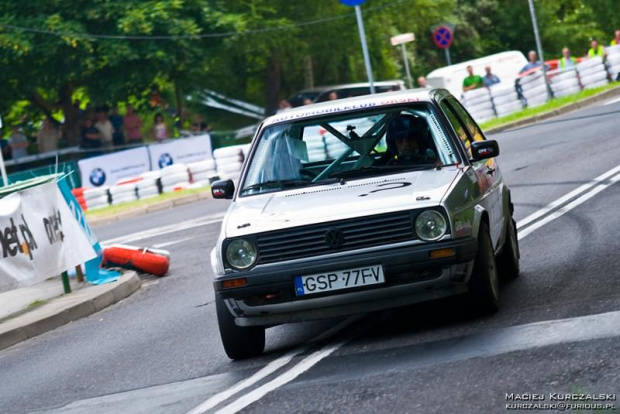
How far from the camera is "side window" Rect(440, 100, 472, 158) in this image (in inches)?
372

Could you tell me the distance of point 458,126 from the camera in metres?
9.70

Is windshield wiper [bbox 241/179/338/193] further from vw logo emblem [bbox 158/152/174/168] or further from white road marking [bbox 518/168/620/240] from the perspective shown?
vw logo emblem [bbox 158/152/174/168]

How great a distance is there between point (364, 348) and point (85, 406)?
175cm

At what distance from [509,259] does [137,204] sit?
753 inches

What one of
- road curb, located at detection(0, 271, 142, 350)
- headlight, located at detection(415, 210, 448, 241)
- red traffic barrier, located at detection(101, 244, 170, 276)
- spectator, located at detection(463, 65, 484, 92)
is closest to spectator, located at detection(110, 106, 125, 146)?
spectator, located at detection(463, 65, 484, 92)

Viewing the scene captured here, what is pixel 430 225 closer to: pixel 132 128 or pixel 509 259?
pixel 509 259

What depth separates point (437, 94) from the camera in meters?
9.66

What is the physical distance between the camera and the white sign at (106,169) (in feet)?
110

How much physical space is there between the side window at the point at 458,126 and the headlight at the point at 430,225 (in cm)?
135

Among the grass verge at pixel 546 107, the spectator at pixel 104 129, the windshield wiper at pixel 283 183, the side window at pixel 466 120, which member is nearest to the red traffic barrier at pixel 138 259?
the side window at pixel 466 120

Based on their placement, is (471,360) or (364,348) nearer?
(471,360)

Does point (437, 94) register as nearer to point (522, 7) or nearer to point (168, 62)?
point (168, 62)

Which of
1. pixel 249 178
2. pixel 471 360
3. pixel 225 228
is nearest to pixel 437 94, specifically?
pixel 249 178

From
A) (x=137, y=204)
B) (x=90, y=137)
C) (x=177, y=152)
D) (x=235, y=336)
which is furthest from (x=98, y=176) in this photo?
(x=235, y=336)
